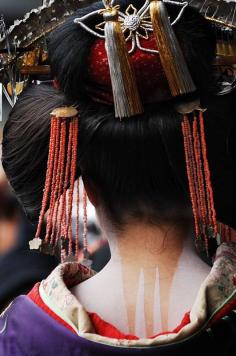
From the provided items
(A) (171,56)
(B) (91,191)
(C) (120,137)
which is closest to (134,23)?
(A) (171,56)

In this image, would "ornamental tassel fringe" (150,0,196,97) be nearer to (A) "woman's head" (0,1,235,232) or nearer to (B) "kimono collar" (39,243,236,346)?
(A) "woman's head" (0,1,235,232)

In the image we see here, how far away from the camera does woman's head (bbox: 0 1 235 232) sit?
1050 millimetres

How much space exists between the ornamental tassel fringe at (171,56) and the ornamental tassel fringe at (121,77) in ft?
0.20

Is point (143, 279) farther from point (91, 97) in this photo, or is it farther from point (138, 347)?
point (91, 97)

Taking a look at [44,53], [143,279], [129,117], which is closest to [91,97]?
[129,117]

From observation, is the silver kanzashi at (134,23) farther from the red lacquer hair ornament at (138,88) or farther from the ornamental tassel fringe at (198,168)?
the ornamental tassel fringe at (198,168)

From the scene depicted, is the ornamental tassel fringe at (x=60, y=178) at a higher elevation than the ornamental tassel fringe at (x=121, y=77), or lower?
lower

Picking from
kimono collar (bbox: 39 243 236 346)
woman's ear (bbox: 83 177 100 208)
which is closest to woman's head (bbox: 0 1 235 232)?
woman's ear (bbox: 83 177 100 208)

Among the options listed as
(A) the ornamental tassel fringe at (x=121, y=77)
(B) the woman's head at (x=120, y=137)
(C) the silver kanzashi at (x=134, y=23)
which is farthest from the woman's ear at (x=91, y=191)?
(C) the silver kanzashi at (x=134, y=23)

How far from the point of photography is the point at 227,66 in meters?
1.20

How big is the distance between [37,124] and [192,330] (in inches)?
18.3

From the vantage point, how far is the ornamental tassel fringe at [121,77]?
1043mm

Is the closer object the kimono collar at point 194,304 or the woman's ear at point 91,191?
the kimono collar at point 194,304

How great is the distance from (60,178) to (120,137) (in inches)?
5.6
